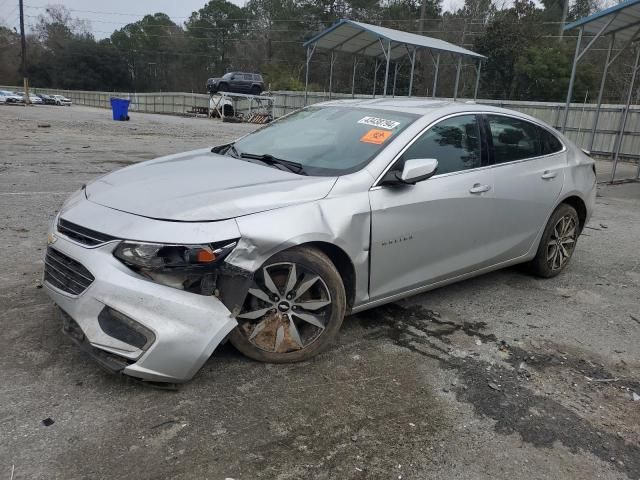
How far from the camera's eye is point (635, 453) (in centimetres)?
262

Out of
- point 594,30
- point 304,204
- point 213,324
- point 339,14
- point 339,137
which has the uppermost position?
point 339,14

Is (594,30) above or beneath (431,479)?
above

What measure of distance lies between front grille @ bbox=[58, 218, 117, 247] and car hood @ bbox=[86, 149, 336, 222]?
0.20 m

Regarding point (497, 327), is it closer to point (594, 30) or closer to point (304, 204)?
point (304, 204)

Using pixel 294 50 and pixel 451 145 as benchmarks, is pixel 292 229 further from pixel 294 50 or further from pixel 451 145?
pixel 294 50

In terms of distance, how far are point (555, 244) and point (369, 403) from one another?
2963 mm

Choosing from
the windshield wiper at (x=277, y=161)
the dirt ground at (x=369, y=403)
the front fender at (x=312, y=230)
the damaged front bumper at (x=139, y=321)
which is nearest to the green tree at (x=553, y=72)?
the dirt ground at (x=369, y=403)

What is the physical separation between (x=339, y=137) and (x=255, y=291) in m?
1.44

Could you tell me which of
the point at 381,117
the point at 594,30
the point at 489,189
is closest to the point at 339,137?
the point at 381,117

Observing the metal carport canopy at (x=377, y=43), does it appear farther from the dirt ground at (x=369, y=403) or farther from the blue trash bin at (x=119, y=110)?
the dirt ground at (x=369, y=403)

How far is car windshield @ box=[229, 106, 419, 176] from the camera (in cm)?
354

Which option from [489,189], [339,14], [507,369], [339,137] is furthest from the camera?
[339,14]

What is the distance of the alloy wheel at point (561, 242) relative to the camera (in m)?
4.92

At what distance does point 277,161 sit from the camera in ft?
12.0
